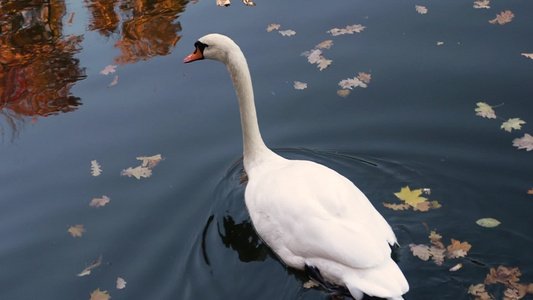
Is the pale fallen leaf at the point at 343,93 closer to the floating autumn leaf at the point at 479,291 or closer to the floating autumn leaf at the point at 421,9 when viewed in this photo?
the floating autumn leaf at the point at 421,9

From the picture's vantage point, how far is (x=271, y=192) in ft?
18.1

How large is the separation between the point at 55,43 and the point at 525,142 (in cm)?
799

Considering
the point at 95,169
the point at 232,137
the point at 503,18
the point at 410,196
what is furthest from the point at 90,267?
the point at 503,18

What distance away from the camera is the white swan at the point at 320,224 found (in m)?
4.72

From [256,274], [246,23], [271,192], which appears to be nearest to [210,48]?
[271,192]

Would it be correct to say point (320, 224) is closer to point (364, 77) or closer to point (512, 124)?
point (512, 124)

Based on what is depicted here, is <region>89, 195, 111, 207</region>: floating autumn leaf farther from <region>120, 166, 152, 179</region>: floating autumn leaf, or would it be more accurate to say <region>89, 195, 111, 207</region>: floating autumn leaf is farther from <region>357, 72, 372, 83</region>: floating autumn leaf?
<region>357, 72, 372, 83</region>: floating autumn leaf

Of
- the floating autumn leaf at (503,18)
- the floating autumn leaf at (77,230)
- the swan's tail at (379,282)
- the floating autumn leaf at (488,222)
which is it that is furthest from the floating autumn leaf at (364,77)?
the floating autumn leaf at (77,230)

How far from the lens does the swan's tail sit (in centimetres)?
454

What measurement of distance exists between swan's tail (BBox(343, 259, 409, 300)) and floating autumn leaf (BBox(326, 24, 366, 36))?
217 inches

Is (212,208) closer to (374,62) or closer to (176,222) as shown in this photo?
(176,222)

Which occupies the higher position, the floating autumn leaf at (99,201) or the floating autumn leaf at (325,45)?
the floating autumn leaf at (325,45)

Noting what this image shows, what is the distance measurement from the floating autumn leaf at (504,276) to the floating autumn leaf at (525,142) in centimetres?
196

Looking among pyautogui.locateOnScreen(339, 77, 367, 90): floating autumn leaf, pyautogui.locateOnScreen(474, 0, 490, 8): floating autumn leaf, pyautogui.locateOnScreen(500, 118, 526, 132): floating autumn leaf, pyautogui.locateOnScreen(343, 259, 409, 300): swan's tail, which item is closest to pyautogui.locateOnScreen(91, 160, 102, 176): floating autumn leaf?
pyautogui.locateOnScreen(339, 77, 367, 90): floating autumn leaf
